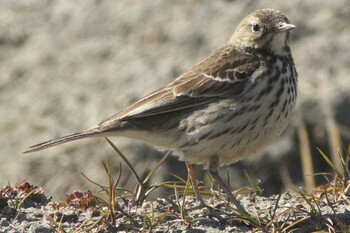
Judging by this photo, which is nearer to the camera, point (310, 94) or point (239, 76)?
point (239, 76)

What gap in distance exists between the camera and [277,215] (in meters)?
7.76

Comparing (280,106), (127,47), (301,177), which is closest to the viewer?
(280,106)

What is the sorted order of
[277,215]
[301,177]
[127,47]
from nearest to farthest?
[277,215] → [301,177] → [127,47]

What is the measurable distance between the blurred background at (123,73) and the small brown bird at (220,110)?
8.08 feet

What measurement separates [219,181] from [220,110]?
596mm

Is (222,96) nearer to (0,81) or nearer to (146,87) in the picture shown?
(146,87)

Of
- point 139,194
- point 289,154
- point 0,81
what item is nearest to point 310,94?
point 289,154

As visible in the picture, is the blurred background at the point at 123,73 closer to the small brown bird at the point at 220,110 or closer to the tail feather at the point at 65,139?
the small brown bird at the point at 220,110

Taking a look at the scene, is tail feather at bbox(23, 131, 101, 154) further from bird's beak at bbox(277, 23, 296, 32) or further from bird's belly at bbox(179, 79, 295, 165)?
bird's beak at bbox(277, 23, 296, 32)

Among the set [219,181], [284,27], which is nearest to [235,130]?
[219,181]

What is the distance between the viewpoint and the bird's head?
30.2 ft

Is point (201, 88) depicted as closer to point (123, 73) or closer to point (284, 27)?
point (284, 27)

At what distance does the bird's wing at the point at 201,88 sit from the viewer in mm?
8859

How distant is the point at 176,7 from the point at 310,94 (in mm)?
2011
